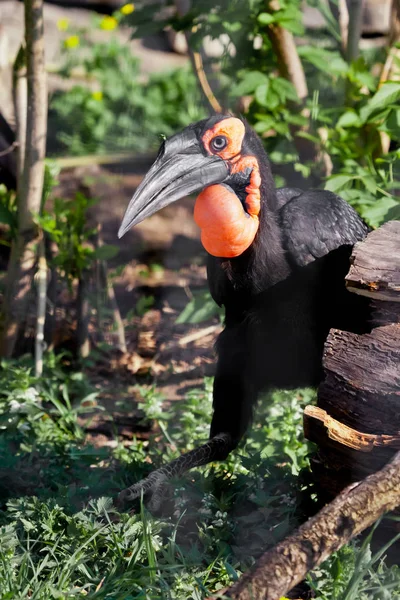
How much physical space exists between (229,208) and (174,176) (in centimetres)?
20

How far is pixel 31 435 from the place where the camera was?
3129 mm

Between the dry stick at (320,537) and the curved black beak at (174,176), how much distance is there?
106cm

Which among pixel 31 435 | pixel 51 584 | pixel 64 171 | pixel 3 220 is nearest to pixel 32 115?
pixel 3 220

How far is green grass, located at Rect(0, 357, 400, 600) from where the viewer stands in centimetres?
213

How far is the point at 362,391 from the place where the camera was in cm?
216

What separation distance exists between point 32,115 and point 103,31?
164 inches

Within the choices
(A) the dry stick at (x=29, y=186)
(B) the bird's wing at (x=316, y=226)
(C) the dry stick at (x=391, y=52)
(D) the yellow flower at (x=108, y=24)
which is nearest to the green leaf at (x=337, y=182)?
(B) the bird's wing at (x=316, y=226)

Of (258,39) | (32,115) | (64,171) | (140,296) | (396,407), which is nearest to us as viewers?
(396,407)

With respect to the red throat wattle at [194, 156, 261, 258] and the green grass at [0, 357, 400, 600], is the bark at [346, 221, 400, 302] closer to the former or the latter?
the red throat wattle at [194, 156, 261, 258]

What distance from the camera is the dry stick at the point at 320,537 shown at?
1735 millimetres

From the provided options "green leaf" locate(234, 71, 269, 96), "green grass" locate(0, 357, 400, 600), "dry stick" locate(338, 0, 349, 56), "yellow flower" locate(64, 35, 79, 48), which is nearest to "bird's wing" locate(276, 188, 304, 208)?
"green leaf" locate(234, 71, 269, 96)

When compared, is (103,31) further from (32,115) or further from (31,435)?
(31,435)

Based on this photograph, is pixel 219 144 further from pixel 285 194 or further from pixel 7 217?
pixel 7 217

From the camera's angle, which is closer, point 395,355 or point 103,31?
point 395,355
